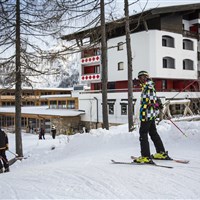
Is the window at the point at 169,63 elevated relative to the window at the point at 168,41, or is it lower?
lower

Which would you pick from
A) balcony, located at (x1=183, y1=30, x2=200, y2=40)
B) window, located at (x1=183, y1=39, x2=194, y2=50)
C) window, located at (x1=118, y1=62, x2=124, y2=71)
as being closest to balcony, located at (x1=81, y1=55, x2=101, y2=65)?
window, located at (x1=118, y1=62, x2=124, y2=71)

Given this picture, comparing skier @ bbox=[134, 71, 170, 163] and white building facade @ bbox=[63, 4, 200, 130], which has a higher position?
white building facade @ bbox=[63, 4, 200, 130]

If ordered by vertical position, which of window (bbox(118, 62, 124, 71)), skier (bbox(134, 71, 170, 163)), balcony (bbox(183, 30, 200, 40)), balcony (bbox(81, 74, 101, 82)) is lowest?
skier (bbox(134, 71, 170, 163))

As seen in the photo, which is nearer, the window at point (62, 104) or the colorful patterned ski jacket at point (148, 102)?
the colorful patterned ski jacket at point (148, 102)

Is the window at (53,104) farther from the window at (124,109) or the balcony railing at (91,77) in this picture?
the window at (124,109)

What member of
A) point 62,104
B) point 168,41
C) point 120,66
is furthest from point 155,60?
point 62,104

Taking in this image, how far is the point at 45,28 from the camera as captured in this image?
13891 mm

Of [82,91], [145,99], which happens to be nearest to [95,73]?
[82,91]

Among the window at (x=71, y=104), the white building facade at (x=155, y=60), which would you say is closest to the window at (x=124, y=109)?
the white building facade at (x=155, y=60)

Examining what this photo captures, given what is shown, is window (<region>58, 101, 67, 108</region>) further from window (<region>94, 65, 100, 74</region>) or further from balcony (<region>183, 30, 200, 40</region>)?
balcony (<region>183, 30, 200, 40</region>)

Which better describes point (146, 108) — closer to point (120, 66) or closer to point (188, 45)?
point (120, 66)

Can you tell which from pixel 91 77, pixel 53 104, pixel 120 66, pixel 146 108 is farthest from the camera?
pixel 53 104

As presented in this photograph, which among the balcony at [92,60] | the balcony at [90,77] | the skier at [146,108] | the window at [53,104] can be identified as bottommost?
Answer: the window at [53,104]

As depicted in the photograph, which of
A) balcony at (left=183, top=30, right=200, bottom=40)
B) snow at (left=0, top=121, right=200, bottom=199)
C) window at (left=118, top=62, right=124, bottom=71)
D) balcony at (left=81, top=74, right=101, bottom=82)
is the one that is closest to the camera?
snow at (left=0, top=121, right=200, bottom=199)
